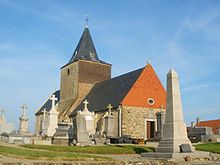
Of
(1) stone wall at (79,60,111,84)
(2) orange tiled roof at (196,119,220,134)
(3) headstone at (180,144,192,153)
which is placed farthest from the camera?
(2) orange tiled roof at (196,119,220,134)

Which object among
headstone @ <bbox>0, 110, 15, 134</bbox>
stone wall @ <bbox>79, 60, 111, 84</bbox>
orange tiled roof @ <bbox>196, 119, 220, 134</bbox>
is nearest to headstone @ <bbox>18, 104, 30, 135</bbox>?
headstone @ <bbox>0, 110, 15, 134</bbox>

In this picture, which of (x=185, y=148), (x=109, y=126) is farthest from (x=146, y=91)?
(x=185, y=148)

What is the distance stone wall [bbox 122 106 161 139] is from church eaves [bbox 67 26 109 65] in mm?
13871

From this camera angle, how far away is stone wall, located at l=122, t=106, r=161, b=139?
28033mm

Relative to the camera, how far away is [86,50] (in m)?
41.5

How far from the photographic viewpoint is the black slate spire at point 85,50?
40.6 metres

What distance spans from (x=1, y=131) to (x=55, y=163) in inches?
837

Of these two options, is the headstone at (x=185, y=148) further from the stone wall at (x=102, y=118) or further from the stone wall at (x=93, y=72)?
the stone wall at (x=93, y=72)

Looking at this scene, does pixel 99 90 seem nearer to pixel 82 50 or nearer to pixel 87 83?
pixel 87 83

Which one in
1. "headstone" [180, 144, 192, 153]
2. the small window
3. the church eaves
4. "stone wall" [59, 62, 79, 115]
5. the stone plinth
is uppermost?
the church eaves

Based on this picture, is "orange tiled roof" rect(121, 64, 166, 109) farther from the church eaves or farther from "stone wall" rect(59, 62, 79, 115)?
"stone wall" rect(59, 62, 79, 115)

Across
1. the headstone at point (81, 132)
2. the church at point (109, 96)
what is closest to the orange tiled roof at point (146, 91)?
the church at point (109, 96)

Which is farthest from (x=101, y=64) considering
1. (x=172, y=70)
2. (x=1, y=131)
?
(x=172, y=70)

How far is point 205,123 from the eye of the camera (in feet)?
145
